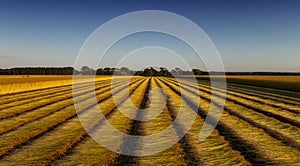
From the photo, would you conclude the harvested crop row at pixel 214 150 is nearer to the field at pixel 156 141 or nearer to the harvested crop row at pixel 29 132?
the field at pixel 156 141

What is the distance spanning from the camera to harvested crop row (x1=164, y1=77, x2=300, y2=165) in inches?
281

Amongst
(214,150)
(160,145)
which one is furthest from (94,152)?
(214,150)

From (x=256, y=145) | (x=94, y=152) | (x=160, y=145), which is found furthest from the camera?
(x=160, y=145)

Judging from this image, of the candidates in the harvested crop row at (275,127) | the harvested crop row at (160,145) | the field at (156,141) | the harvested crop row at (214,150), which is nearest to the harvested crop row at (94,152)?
the field at (156,141)

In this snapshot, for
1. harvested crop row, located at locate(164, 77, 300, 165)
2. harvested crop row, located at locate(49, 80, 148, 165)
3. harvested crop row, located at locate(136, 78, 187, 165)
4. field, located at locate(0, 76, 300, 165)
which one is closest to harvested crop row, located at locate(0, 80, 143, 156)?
field, located at locate(0, 76, 300, 165)

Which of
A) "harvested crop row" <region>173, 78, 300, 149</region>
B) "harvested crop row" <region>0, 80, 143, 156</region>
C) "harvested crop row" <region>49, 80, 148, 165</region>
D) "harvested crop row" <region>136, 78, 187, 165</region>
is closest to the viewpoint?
"harvested crop row" <region>49, 80, 148, 165</region>

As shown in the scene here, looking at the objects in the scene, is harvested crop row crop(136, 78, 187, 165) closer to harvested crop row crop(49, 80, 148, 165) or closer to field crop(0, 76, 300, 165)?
field crop(0, 76, 300, 165)

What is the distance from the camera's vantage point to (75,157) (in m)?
7.26

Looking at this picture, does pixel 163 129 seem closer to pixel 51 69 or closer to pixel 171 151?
pixel 171 151

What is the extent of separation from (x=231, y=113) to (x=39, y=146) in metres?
9.66

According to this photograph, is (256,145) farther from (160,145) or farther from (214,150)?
(160,145)

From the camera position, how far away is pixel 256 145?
8422 millimetres

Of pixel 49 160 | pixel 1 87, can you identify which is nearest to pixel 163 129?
pixel 49 160

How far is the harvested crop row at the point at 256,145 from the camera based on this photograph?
23.4 feet
